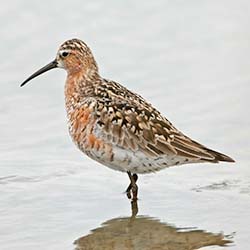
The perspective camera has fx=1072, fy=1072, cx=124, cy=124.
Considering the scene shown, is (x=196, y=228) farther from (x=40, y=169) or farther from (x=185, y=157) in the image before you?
(x=40, y=169)

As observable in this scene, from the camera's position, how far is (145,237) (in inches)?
360

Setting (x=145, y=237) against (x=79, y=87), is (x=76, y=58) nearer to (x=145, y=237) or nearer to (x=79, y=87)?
(x=79, y=87)

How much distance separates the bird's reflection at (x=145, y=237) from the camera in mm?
8898

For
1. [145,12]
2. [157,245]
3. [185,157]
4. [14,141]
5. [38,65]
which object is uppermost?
[145,12]

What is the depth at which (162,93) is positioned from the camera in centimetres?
1261

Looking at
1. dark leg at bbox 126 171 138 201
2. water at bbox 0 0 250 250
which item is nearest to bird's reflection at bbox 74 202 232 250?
water at bbox 0 0 250 250

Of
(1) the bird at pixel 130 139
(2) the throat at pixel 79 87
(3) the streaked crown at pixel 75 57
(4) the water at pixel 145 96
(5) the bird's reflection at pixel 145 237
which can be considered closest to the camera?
(5) the bird's reflection at pixel 145 237

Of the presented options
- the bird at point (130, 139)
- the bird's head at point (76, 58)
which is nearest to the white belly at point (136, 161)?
the bird at point (130, 139)

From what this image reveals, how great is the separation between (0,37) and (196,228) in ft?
19.0

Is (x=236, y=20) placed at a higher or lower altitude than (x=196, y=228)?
higher

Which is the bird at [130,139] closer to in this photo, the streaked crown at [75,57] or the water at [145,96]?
the water at [145,96]

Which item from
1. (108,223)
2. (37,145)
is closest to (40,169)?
(37,145)

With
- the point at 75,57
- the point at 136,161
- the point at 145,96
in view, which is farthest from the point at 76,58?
the point at 145,96

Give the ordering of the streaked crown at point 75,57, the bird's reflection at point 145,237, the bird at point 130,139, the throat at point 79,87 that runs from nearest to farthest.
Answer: the bird's reflection at point 145,237, the bird at point 130,139, the throat at point 79,87, the streaked crown at point 75,57
